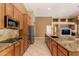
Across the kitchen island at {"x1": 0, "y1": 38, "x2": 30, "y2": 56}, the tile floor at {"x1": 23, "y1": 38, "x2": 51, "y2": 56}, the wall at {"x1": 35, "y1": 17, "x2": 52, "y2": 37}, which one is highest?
the wall at {"x1": 35, "y1": 17, "x2": 52, "y2": 37}

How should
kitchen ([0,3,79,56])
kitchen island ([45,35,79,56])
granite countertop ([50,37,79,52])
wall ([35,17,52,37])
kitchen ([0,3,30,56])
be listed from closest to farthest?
kitchen island ([45,35,79,56]) < granite countertop ([50,37,79,52]) < kitchen ([0,3,30,56]) < kitchen ([0,3,79,56]) < wall ([35,17,52,37])

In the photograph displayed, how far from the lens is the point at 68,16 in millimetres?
6125

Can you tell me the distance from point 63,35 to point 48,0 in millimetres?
3994

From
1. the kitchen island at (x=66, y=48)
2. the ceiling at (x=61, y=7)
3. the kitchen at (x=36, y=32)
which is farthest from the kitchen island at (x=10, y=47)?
the ceiling at (x=61, y=7)

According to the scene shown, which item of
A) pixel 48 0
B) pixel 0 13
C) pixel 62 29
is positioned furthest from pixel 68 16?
pixel 48 0

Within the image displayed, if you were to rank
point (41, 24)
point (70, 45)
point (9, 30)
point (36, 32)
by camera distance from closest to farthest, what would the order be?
point (70, 45), point (9, 30), point (36, 32), point (41, 24)

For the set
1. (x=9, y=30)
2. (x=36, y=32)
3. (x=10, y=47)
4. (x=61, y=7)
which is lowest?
(x=10, y=47)

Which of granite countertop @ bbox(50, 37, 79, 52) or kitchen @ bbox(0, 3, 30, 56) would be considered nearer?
granite countertop @ bbox(50, 37, 79, 52)

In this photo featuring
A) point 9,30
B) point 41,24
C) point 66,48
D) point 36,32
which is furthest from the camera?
point 41,24

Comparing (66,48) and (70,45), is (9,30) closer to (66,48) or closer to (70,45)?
(70,45)

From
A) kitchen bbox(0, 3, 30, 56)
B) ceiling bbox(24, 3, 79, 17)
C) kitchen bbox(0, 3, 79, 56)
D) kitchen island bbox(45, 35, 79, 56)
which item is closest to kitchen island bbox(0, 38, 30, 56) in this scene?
kitchen bbox(0, 3, 30, 56)

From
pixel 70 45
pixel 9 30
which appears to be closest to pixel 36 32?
pixel 9 30

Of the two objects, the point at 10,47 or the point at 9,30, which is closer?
the point at 10,47

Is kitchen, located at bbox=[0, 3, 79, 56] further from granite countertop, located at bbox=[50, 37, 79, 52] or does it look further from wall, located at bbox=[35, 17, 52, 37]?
granite countertop, located at bbox=[50, 37, 79, 52]
